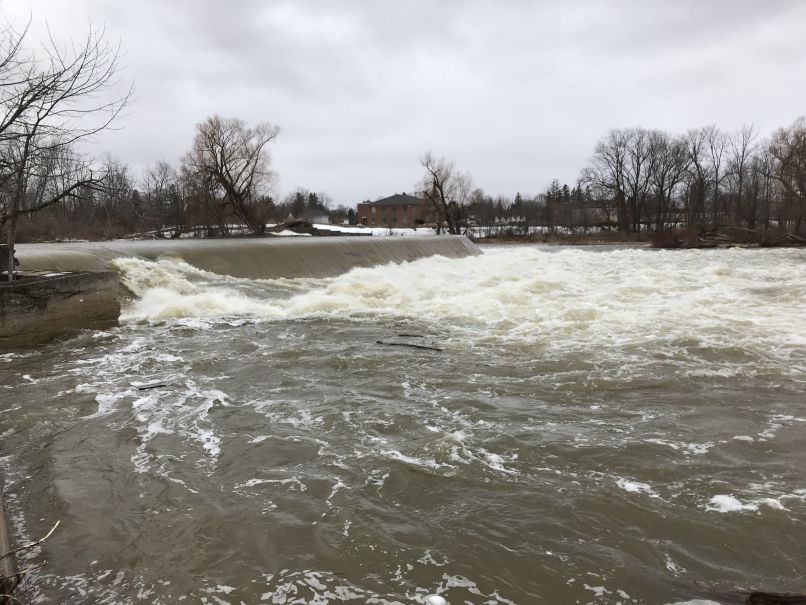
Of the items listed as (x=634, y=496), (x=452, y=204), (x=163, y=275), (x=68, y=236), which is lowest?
(x=634, y=496)

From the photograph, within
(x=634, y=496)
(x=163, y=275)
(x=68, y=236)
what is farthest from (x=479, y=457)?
(x=68, y=236)

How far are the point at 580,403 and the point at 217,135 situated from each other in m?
43.2

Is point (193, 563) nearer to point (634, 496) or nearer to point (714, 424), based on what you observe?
point (634, 496)

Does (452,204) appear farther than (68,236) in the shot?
Yes

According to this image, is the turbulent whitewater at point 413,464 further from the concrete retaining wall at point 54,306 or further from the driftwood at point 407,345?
the concrete retaining wall at point 54,306

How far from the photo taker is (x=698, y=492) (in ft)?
12.4

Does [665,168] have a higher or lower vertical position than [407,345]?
higher

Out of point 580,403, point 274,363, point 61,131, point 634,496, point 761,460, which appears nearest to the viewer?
point 634,496

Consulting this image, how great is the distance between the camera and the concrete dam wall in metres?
13.3

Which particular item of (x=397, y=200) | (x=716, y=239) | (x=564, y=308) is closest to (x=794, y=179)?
(x=716, y=239)

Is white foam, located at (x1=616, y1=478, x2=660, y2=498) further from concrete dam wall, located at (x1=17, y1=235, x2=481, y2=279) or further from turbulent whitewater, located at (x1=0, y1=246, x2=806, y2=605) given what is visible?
concrete dam wall, located at (x1=17, y1=235, x2=481, y2=279)

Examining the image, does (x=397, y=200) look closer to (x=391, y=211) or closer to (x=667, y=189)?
(x=391, y=211)

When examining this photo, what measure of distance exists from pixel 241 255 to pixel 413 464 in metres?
15.5

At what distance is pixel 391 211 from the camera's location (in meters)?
111
